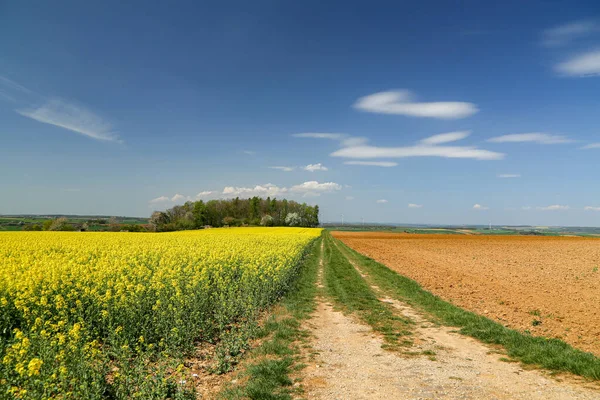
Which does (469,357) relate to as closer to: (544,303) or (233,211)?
(544,303)

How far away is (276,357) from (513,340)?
20.8 ft

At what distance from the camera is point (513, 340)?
30.1ft

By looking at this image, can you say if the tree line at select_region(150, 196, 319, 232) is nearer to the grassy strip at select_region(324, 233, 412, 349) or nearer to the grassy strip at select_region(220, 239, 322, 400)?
the grassy strip at select_region(324, 233, 412, 349)

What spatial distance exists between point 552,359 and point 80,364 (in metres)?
9.39

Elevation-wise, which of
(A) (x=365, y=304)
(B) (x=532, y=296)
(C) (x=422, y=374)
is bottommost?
(A) (x=365, y=304)

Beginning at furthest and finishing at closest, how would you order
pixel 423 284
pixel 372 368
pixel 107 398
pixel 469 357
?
pixel 423 284 → pixel 469 357 → pixel 372 368 → pixel 107 398

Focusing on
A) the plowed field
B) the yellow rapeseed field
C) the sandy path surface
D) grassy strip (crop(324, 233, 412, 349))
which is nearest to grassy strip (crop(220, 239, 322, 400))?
the sandy path surface

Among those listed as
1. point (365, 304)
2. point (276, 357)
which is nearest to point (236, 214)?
point (365, 304)

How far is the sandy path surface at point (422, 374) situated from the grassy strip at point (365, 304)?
605mm

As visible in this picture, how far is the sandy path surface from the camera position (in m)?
6.29

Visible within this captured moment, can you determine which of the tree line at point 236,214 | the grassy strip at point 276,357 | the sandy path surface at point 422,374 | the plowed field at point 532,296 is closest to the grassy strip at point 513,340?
the sandy path surface at point 422,374

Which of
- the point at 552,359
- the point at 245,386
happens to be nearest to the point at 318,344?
the point at 245,386

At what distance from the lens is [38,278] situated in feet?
30.6

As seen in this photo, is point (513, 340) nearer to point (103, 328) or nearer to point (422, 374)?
point (422, 374)
